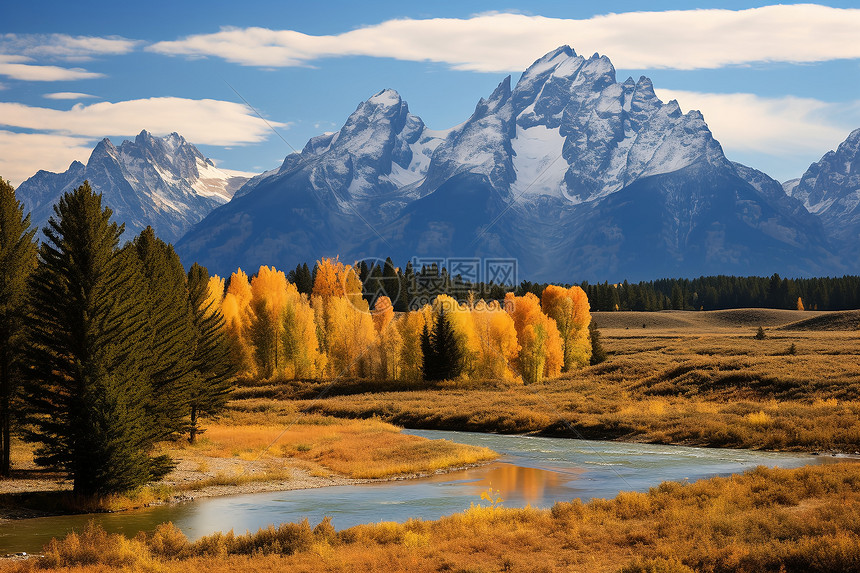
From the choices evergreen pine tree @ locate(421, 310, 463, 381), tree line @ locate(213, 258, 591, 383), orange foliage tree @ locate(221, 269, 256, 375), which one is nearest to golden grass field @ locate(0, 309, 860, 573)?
evergreen pine tree @ locate(421, 310, 463, 381)

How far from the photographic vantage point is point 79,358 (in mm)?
32250

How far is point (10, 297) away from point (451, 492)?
2355 centimetres

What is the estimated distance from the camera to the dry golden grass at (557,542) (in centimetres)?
2111

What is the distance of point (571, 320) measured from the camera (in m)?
105

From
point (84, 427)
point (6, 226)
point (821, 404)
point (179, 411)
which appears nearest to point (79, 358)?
point (84, 427)

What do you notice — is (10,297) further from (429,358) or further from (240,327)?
(240,327)

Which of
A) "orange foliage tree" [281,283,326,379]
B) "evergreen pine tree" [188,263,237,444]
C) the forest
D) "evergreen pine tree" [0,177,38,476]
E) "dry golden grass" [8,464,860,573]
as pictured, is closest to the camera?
"dry golden grass" [8,464,860,573]

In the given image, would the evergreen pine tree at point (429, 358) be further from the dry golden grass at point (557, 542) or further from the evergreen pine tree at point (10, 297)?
the dry golden grass at point (557, 542)

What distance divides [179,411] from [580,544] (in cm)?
2707

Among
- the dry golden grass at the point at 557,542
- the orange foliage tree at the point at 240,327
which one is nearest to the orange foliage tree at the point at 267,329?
the orange foliage tree at the point at 240,327

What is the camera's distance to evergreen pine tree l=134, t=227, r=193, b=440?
3847cm

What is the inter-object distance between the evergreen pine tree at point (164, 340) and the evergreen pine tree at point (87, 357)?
2484mm

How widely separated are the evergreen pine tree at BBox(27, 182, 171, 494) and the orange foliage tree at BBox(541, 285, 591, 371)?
76.3 meters

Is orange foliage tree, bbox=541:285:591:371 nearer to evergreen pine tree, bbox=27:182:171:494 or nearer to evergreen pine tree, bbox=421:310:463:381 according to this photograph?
evergreen pine tree, bbox=421:310:463:381
